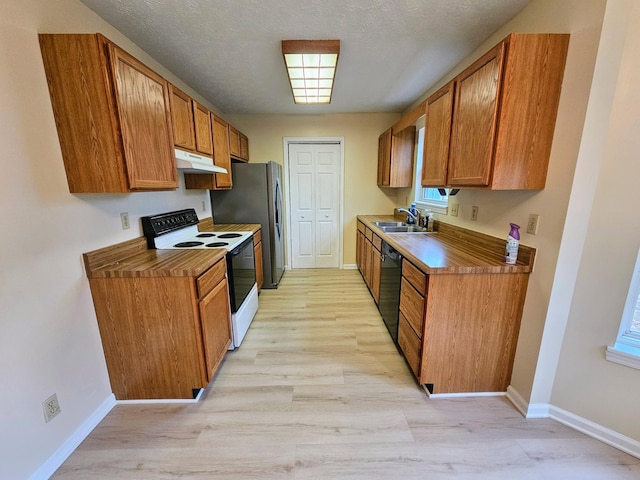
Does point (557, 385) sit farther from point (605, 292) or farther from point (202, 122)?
point (202, 122)

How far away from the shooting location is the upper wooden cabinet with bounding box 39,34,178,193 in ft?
4.35

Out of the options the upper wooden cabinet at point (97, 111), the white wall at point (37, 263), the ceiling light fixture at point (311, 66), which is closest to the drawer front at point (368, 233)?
the ceiling light fixture at point (311, 66)

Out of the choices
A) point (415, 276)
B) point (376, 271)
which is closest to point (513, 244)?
point (415, 276)

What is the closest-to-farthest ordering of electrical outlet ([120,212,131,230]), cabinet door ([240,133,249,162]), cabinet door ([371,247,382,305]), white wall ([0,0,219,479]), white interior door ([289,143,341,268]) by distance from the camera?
white wall ([0,0,219,479])
electrical outlet ([120,212,131,230])
cabinet door ([371,247,382,305])
cabinet door ([240,133,249,162])
white interior door ([289,143,341,268])

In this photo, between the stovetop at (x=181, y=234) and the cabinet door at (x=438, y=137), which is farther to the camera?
the stovetop at (x=181, y=234)

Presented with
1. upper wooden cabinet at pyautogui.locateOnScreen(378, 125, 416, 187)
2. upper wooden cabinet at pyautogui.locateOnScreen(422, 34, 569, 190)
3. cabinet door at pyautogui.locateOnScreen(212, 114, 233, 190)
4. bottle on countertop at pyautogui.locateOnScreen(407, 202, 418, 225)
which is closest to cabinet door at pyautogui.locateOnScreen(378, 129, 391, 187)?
upper wooden cabinet at pyautogui.locateOnScreen(378, 125, 416, 187)

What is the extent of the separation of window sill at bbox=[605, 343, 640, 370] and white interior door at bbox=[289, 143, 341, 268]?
3.37m

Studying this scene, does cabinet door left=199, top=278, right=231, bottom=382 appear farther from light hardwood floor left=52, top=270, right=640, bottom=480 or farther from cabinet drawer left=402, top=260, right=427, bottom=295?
cabinet drawer left=402, top=260, right=427, bottom=295

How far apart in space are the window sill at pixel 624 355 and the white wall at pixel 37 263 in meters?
2.97

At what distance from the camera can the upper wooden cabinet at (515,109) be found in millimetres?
1370

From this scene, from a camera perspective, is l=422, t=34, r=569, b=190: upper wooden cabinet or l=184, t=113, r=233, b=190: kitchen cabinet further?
l=184, t=113, r=233, b=190: kitchen cabinet

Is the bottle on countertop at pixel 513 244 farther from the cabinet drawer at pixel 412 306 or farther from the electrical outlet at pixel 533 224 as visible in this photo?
the cabinet drawer at pixel 412 306

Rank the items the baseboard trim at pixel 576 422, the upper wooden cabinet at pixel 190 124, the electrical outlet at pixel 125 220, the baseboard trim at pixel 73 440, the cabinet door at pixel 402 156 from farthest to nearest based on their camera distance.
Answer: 1. the cabinet door at pixel 402 156
2. the upper wooden cabinet at pixel 190 124
3. the electrical outlet at pixel 125 220
4. the baseboard trim at pixel 576 422
5. the baseboard trim at pixel 73 440

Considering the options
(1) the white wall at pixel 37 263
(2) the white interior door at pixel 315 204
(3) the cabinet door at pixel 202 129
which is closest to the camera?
(1) the white wall at pixel 37 263
